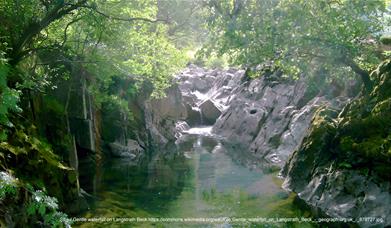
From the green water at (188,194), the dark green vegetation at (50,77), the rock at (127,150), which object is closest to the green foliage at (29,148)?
the dark green vegetation at (50,77)

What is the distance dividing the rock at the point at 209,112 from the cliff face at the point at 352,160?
34688mm

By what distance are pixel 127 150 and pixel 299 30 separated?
71.7ft

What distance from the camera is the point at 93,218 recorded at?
1641 cm

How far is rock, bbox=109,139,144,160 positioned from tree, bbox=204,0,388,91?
17.9 m

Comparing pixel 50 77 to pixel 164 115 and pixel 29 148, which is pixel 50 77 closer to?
pixel 29 148

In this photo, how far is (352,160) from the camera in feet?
58.9

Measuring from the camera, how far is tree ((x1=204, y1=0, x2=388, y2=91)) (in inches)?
713

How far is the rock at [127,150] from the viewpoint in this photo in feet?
116

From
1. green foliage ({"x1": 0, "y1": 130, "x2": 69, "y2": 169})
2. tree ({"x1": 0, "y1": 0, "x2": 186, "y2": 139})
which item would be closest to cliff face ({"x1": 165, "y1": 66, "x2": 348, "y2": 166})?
tree ({"x1": 0, "y1": 0, "x2": 186, "y2": 139})

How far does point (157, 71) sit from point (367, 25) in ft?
50.3

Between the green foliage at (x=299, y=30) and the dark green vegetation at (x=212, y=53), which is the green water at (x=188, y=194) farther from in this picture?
the green foliage at (x=299, y=30)

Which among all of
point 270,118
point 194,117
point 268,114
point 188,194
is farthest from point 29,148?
point 194,117

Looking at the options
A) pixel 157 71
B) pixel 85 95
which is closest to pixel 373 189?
pixel 157 71

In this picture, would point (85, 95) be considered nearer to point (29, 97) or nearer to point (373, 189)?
point (29, 97)
